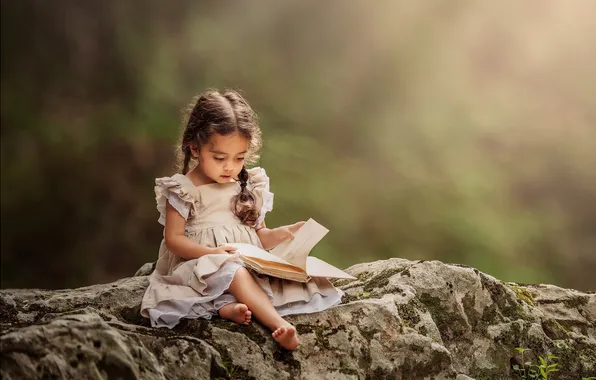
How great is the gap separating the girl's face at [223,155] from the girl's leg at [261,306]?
47 centimetres

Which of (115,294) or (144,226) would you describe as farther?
(144,226)

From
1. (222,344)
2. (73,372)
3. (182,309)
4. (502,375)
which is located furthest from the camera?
(502,375)

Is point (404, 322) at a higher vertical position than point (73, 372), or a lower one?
higher

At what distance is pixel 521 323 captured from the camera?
3.00m

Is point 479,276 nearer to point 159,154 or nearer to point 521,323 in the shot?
point 521,323

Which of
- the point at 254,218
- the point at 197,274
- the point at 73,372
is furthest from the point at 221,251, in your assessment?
the point at 73,372

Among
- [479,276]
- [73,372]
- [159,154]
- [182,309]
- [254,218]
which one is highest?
[159,154]

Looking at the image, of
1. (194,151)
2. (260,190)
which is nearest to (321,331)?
(260,190)

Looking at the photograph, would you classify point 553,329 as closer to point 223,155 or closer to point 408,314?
point 408,314

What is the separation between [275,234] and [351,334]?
23.3 inches

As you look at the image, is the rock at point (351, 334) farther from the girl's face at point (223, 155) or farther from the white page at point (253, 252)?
the girl's face at point (223, 155)

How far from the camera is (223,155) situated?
2.84 m

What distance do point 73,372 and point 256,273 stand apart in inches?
36.8

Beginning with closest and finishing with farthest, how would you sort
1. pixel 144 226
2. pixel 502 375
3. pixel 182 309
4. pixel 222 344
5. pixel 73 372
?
pixel 73 372, pixel 222 344, pixel 182 309, pixel 502 375, pixel 144 226
